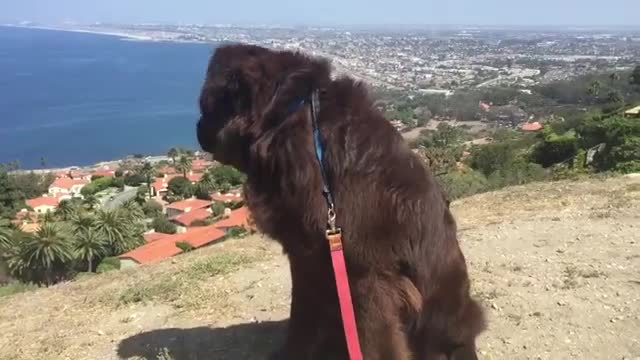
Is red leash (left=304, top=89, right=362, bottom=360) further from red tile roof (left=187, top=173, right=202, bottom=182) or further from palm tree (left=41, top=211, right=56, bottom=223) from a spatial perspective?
red tile roof (left=187, top=173, right=202, bottom=182)

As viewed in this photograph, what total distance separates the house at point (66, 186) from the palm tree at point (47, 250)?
163ft

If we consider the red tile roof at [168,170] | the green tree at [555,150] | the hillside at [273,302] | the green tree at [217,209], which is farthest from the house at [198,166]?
the hillside at [273,302]

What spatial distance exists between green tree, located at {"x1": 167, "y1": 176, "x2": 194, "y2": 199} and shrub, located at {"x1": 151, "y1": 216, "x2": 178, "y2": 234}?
16.8 metres

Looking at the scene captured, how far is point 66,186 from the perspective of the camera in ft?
270

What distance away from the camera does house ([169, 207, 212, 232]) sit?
2143 inches

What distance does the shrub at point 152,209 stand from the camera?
66125 mm

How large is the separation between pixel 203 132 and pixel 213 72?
270 millimetres

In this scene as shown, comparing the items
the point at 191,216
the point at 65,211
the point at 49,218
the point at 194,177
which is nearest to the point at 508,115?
the point at 194,177

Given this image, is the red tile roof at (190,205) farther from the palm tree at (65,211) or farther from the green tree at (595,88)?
the green tree at (595,88)

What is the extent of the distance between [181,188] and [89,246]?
129 ft

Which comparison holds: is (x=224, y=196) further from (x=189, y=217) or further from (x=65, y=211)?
(x=65, y=211)

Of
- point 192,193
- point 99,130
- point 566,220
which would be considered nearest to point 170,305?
point 566,220

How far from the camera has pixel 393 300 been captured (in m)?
2.63

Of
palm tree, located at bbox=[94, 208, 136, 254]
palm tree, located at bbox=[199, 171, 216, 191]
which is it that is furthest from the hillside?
palm tree, located at bbox=[199, 171, 216, 191]
